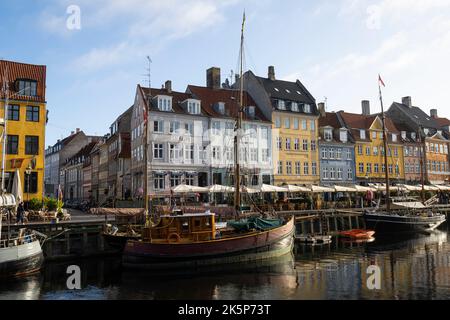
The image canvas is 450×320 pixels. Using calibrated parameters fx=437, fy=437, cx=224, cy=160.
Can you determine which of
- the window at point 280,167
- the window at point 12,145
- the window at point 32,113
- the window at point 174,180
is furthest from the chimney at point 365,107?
the window at point 12,145

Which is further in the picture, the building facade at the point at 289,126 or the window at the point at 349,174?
the window at the point at 349,174

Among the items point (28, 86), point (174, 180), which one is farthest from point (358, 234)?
point (28, 86)

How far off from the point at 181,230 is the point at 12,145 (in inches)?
835

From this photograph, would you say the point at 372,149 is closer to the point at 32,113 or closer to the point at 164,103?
the point at 164,103

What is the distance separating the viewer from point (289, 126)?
55719 millimetres

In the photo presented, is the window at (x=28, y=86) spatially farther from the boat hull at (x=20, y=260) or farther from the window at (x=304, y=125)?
the window at (x=304, y=125)

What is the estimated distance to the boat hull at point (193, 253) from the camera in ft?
81.3

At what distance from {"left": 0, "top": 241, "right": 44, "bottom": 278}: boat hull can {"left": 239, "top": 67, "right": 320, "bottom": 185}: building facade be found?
112ft

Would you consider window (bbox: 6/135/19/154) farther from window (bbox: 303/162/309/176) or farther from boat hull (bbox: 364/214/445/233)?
window (bbox: 303/162/309/176)

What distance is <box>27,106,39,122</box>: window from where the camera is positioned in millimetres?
39441

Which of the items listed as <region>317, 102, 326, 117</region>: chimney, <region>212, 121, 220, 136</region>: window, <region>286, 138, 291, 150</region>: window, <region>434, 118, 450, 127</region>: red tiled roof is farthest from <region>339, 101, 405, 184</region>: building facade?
<region>212, 121, 220, 136</region>: window

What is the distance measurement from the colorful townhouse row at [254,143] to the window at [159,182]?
10cm
